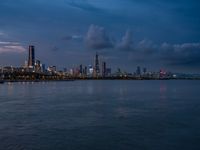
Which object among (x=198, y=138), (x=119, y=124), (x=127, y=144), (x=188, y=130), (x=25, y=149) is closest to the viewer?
(x=25, y=149)

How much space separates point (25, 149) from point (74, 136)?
385 cm

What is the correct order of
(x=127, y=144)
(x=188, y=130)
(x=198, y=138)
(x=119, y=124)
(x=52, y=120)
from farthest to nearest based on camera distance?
1. (x=52, y=120)
2. (x=119, y=124)
3. (x=188, y=130)
4. (x=198, y=138)
5. (x=127, y=144)

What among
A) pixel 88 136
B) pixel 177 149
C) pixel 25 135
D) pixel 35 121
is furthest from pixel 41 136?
pixel 177 149

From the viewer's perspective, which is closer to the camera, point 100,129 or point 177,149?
point 177,149

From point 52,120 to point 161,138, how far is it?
33.6ft

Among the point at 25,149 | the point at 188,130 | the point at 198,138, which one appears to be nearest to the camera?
the point at 25,149

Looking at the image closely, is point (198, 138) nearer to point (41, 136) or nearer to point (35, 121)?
point (41, 136)

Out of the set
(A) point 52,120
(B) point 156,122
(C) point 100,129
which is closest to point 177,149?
(C) point 100,129

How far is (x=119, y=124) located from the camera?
2464 centimetres

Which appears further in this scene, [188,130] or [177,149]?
[188,130]

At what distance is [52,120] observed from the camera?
26562mm

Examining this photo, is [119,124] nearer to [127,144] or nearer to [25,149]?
[127,144]

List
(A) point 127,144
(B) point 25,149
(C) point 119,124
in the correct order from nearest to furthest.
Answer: (B) point 25,149, (A) point 127,144, (C) point 119,124

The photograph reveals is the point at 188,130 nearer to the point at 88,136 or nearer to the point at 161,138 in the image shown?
the point at 161,138
